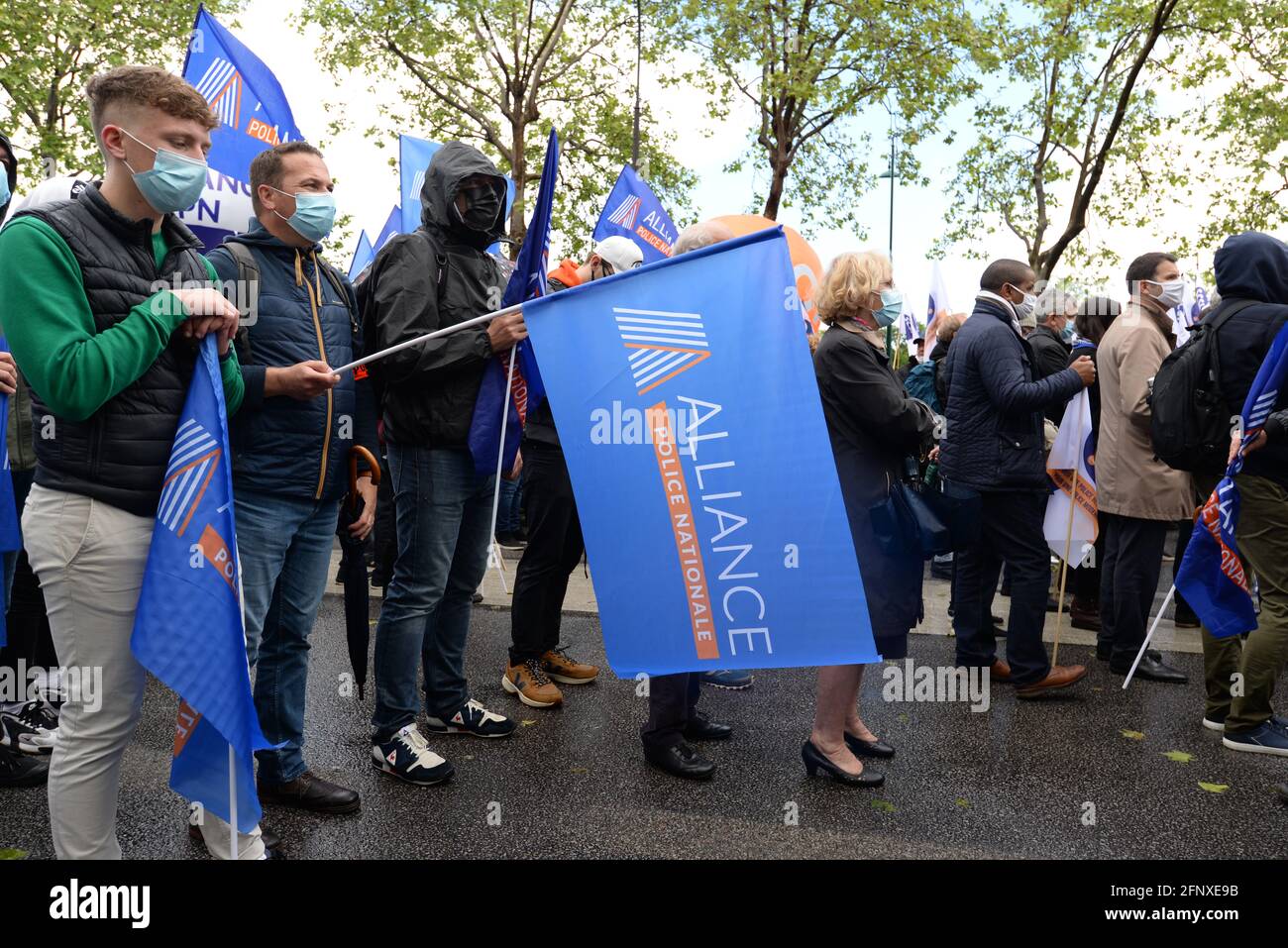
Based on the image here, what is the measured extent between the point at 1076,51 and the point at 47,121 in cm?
1990

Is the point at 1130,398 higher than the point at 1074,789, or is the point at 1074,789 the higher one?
the point at 1130,398

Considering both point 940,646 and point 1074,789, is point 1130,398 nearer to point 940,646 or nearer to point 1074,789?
point 940,646

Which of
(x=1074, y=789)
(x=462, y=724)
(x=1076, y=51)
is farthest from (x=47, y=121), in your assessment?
(x=1074, y=789)

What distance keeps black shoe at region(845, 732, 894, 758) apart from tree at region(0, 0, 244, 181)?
63.1 ft

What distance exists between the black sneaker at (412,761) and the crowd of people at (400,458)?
11mm

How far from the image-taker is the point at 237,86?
634 cm

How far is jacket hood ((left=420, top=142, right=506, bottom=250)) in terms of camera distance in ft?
13.0

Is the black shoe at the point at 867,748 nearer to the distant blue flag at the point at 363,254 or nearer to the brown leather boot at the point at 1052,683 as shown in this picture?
the brown leather boot at the point at 1052,683

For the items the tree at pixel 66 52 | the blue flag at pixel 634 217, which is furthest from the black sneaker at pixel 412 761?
the tree at pixel 66 52

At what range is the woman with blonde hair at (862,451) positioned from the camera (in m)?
4.04

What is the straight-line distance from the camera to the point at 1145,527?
5.83 meters

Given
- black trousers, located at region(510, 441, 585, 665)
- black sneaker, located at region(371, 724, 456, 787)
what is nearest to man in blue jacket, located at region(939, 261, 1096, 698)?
black trousers, located at region(510, 441, 585, 665)

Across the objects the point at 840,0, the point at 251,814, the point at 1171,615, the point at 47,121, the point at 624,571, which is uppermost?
the point at 840,0
